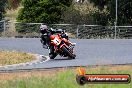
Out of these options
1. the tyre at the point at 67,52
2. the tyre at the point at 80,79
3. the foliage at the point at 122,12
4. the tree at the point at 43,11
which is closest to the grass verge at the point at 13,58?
the tyre at the point at 67,52

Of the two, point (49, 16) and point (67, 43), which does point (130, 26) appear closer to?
point (49, 16)

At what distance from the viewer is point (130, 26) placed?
30516 mm

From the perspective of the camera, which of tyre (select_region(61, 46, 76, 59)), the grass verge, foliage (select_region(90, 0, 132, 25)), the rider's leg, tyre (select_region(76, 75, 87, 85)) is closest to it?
tyre (select_region(76, 75, 87, 85))

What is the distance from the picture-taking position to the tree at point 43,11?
35.5 m

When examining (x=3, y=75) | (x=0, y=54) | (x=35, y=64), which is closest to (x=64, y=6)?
(x=0, y=54)

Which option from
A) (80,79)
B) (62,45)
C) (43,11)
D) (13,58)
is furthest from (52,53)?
(43,11)

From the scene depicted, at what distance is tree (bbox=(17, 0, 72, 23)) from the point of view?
117 ft

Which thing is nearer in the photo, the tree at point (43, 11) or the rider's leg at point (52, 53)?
the rider's leg at point (52, 53)

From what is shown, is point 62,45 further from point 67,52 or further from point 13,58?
point 13,58

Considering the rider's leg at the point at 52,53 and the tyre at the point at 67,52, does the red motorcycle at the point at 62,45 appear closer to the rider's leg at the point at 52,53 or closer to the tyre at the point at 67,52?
the tyre at the point at 67,52

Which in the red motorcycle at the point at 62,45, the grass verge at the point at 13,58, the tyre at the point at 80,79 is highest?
the tyre at the point at 80,79

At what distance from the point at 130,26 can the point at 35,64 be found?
1542cm

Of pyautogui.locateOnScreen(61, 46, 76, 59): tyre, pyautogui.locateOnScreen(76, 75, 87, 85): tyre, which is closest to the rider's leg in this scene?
pyautogui.locateOnScreen(61, 46, 76, 59): tyre

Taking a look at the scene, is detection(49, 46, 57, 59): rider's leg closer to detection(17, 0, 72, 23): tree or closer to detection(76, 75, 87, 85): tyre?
detection(76, 75, 87, 85): tyre
